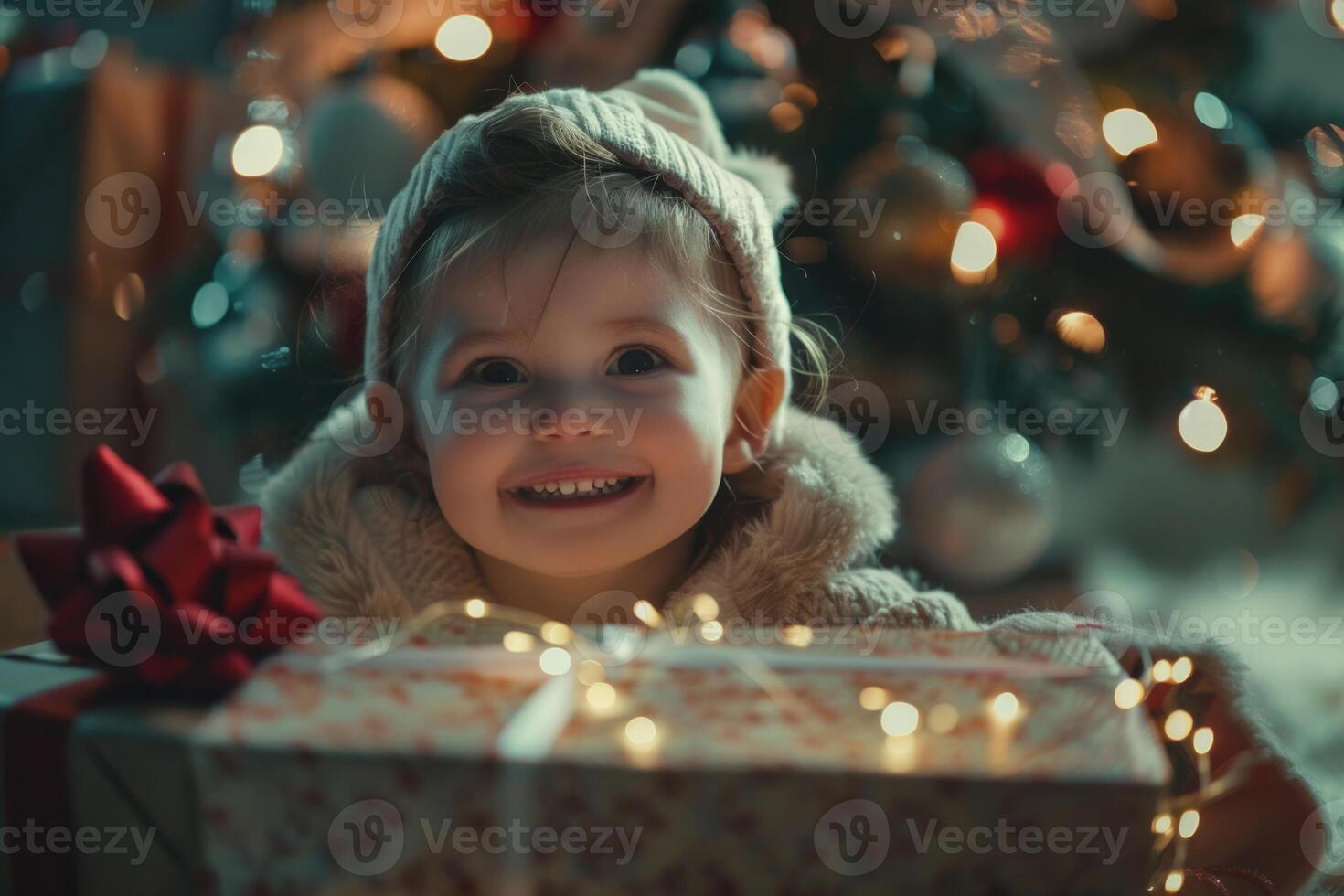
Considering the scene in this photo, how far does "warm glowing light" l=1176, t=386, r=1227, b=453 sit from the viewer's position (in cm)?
126

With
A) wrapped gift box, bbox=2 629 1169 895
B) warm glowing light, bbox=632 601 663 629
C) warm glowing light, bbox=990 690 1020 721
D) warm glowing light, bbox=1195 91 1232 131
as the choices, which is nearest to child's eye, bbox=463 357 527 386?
warm glowing light, bbox=632 601 663 629

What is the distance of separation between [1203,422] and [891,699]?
0.94 m

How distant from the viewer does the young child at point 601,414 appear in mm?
731

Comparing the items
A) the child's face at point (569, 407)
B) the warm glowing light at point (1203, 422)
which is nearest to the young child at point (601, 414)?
the child's face at point (569, 407)

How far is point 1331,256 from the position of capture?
3.71 feet

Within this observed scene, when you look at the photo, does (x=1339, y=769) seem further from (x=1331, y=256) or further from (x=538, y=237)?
(x=538, y=237)

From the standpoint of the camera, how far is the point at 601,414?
73 centimetres

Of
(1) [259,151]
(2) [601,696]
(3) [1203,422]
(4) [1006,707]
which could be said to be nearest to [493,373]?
(2) [601,696]

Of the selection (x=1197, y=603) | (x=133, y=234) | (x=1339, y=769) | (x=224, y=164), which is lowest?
(x=1197, y=603)

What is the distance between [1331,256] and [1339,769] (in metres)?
0.50

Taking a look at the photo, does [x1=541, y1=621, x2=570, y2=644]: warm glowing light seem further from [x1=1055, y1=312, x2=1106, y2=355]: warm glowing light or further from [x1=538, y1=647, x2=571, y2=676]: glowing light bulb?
[x1=1055, y1=312, x2=1106, y2=355]: warm glowing light

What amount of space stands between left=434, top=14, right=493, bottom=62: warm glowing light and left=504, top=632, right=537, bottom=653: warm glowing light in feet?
2.37

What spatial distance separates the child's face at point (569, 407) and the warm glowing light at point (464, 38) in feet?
1.46

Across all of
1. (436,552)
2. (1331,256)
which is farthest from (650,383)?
(1331,256)
